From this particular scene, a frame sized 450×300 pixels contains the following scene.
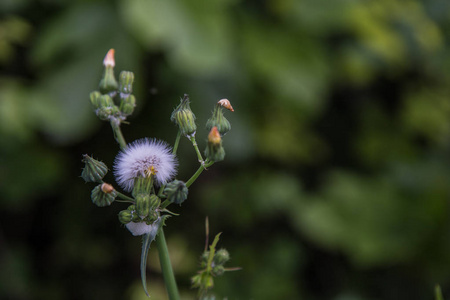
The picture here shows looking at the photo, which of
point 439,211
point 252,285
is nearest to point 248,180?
point 252,285

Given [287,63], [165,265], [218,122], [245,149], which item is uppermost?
[218,122]

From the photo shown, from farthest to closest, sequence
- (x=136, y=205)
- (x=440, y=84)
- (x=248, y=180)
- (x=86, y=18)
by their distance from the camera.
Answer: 1. (x=440, y=84)
2. (x=248, y=180)
3. (x=86, y=18)
4. (x=136, y=205)

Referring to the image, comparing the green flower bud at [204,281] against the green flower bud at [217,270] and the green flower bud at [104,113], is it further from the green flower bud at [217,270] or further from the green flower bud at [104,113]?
the green flower bud at [104,113]

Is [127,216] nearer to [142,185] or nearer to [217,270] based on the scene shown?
[142,185]

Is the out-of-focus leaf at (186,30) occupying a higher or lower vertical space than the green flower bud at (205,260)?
higher

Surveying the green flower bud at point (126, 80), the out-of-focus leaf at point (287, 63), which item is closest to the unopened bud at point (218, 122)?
the green flower bud at point (126, 80)

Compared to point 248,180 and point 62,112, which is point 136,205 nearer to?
point 62,112

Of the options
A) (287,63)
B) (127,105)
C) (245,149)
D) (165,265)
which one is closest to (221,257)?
(165,265)
